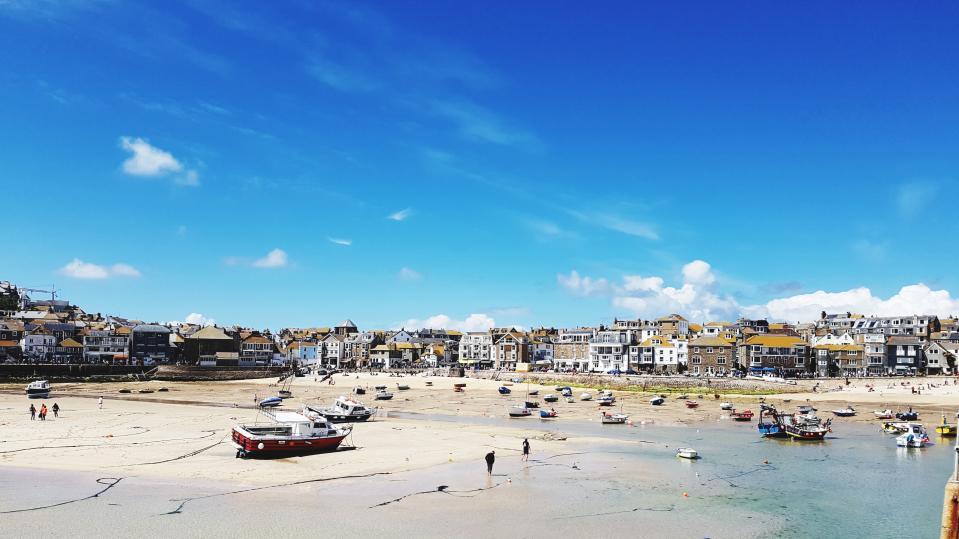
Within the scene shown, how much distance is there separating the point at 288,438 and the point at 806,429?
40828 millimetres

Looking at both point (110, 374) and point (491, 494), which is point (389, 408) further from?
point (110, 374)

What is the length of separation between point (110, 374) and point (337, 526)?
118 metres

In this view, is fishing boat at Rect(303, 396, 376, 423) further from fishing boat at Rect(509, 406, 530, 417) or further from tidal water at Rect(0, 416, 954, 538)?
tidal water at Rect(0, 416, 954, 538)

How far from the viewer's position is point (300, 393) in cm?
10488

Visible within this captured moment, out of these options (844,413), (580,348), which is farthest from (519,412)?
(580,348)

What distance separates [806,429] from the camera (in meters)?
56.5

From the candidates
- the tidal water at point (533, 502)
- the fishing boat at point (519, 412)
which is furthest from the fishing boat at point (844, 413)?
the fishing boat at point (519, 412)

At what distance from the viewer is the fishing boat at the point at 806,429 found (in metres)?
56.0

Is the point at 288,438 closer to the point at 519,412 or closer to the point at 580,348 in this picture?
the point at 519,412

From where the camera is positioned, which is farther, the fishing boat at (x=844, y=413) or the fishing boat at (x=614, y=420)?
the fishing boat at (x=844, y=413)

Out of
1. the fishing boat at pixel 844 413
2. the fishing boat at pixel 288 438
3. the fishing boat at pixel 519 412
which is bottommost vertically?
the fishing boat at pixel 519 412

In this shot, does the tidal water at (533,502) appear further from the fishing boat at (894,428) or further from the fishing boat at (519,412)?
the fishing boat at (519,412)

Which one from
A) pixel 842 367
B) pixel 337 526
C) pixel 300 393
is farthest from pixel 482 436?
pixel 842 367

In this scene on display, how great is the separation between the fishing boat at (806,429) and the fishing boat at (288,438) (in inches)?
1425
